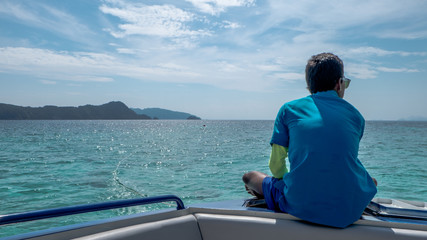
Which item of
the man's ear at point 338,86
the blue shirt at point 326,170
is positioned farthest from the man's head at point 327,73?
the blue shirt at point 326,170

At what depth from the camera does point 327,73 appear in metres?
1.78

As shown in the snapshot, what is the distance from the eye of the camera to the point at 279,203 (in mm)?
1706

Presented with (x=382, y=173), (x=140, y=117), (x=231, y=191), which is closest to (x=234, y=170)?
(x=231, y=191)

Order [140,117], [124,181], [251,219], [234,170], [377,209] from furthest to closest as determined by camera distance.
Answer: [140,117] < [234,170] < [124,181] < [377,209] < [251,219]

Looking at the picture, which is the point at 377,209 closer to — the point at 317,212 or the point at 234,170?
the point at 317,212

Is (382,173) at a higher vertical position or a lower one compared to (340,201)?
lower

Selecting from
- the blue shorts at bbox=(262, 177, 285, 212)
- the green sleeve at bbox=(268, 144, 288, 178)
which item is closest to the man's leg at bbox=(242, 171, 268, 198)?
the blue shorts at bbox=(262, 177, 285, 212)

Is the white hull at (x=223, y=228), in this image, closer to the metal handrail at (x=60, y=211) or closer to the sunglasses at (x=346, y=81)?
the metal handrail at (x=60, y=211)

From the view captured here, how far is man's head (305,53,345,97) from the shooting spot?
5.83 feet

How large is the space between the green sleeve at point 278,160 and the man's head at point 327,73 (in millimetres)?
420

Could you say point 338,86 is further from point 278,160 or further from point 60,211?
point 60,211

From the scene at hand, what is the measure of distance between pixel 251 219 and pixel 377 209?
727 millimetres

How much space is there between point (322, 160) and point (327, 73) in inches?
22.1

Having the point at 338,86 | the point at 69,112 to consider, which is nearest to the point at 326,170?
the point at 338,86
